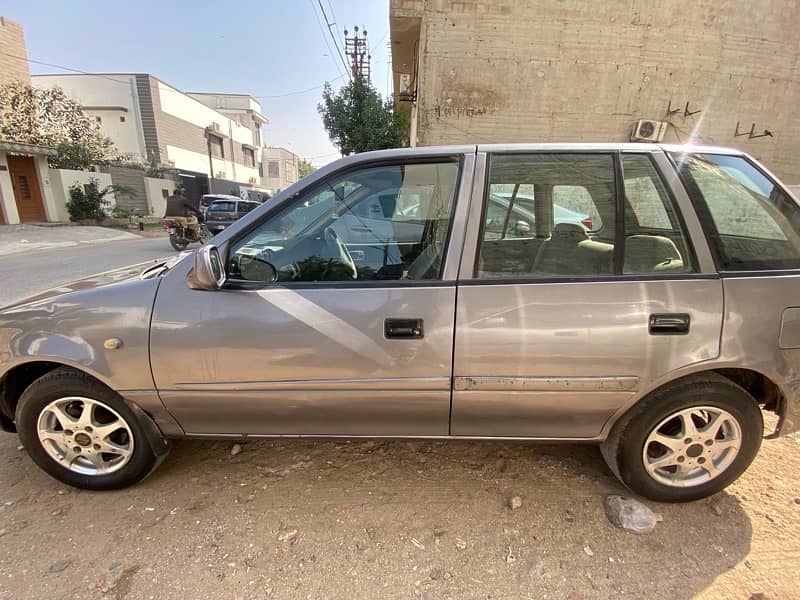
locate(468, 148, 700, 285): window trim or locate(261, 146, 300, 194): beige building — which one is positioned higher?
locate(261, 146, 300, 194): beige building

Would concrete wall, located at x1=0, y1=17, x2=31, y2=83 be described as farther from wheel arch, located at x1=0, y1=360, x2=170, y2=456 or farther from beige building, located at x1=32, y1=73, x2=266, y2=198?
wheel arch, located at x1=0, y1=360, x2=170, y2=456

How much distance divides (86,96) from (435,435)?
39031 mm

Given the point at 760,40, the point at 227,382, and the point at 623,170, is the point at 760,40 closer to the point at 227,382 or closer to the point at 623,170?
the point at 623,170

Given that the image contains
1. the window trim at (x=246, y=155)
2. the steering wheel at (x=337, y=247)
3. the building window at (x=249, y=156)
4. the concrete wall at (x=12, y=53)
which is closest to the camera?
the steering wheel at (x=337, y=247)

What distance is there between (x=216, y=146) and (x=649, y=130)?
136 ft

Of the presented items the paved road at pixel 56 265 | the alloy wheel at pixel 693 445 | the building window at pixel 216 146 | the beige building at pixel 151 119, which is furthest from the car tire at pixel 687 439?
the building window at pixel 216 146

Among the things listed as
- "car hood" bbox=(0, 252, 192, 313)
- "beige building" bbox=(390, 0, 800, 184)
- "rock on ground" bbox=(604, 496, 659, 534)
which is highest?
"beige building" bbox=(390, 0, 800, 184)

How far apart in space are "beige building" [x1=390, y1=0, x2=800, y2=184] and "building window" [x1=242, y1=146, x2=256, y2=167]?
45.6 m

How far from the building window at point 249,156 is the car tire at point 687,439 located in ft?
172

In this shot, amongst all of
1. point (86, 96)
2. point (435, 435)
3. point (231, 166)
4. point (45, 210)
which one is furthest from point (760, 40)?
point (231, 166)

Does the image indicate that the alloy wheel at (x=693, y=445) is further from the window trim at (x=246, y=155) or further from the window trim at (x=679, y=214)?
the window trim at (x=246, y=155)

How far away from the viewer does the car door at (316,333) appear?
188 cm

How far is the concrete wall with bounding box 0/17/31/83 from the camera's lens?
64.6ft

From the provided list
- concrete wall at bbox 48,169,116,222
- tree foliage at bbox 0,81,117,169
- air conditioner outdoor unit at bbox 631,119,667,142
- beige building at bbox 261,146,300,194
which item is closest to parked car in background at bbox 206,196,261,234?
concrete wall at bbox 48,169,116,222
